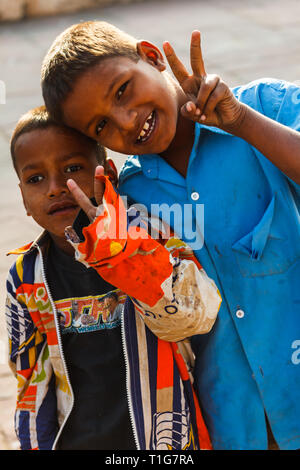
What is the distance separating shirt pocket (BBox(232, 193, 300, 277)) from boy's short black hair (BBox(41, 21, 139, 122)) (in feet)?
1.73

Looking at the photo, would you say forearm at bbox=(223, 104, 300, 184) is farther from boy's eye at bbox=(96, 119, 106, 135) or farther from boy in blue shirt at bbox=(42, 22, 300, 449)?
boy's eye at bbox=(96, 119, 106, 135)

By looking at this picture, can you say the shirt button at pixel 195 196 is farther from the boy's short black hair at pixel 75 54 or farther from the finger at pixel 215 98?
the boy's short black hair at pixel 75 54

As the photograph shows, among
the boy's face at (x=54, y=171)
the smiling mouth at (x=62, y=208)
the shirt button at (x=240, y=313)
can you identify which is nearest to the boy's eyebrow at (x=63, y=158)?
the boy's face at (x=54, y=171)

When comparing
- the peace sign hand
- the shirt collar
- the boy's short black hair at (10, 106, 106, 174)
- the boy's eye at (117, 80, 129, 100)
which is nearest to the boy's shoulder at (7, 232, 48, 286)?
the shirt collar

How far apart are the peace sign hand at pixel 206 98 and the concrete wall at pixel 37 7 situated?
21.0 feet

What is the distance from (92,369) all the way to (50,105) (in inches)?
27.6

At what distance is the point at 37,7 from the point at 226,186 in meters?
6.51

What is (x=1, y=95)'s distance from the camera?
543 cm

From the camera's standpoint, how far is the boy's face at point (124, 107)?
1.63 meters

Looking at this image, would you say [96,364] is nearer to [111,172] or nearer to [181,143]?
[111,172]

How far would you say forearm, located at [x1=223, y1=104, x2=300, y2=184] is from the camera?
1557mm

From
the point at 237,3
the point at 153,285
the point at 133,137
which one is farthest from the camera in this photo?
the point at 237,3
